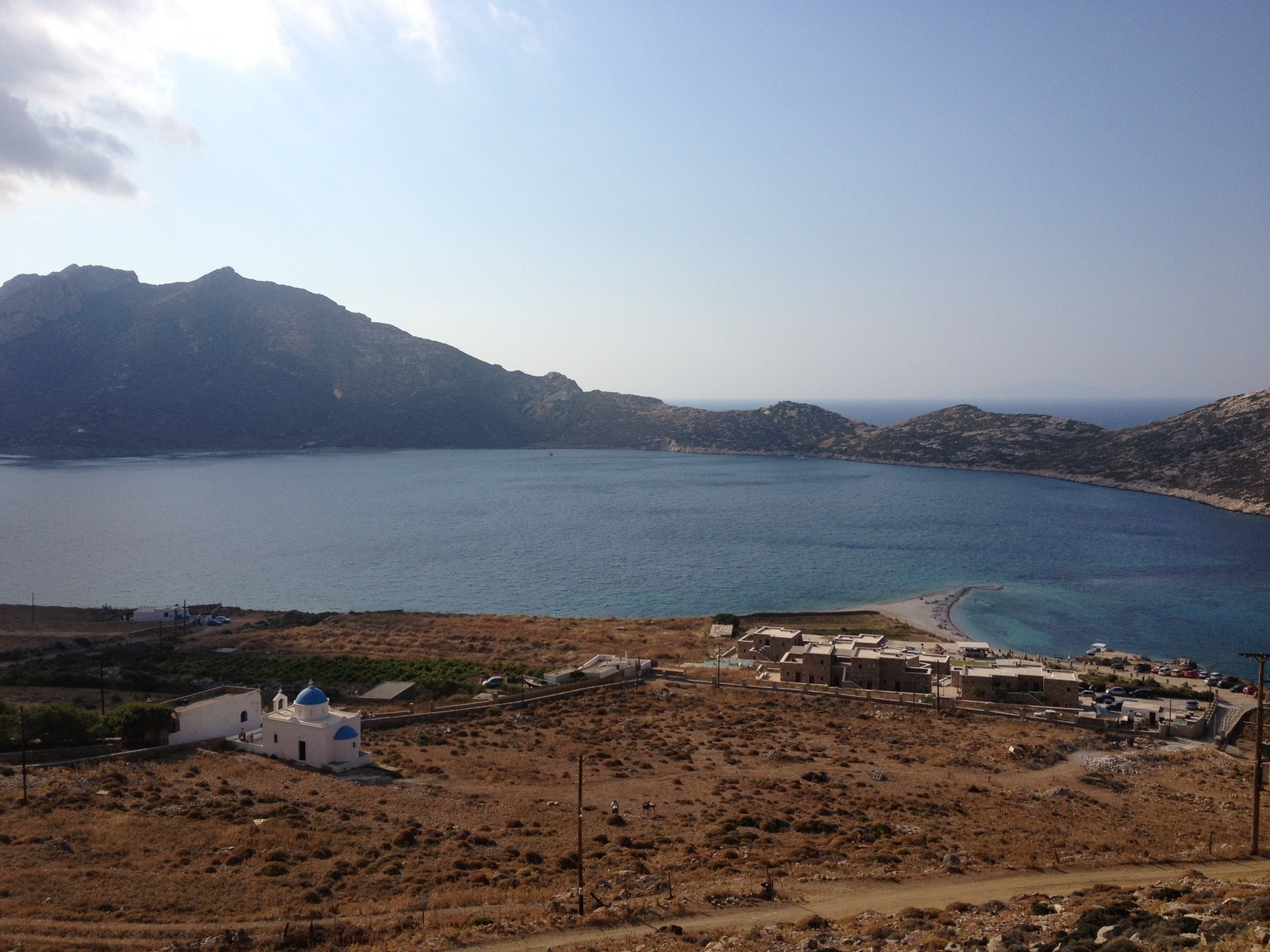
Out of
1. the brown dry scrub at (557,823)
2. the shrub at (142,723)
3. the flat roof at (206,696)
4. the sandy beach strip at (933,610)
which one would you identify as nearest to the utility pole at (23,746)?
the brown dry scrub at (557,823)

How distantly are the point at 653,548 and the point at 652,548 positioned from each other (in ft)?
0.51

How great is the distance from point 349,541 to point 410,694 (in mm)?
56487

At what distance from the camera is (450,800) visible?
22.3 meters

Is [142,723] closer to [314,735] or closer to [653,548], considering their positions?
[314,735]

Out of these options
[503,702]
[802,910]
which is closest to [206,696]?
[503,702]

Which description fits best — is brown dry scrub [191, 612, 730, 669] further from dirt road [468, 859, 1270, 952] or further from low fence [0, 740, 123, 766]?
dirt road [468, 859, 1270, 952]

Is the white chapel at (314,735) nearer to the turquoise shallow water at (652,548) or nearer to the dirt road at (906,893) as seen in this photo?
the dirt road at (906,893)

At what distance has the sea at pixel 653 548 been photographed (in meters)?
62.9

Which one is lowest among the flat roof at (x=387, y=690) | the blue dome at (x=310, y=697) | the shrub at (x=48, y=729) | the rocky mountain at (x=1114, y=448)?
the flat roof at (x=387, y=690)

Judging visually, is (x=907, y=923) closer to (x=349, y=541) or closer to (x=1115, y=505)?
(x=349, y=541)

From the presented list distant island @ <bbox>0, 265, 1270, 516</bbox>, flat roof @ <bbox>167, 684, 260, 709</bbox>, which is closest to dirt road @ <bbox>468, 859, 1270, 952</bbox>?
flat roof @ <bbox>167, 684, 260, 709</bbox>

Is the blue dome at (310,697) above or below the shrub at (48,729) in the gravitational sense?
above

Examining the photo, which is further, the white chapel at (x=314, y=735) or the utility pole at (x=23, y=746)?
the white chapel at (x=314, y=735)

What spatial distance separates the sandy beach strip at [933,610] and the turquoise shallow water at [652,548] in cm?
149
